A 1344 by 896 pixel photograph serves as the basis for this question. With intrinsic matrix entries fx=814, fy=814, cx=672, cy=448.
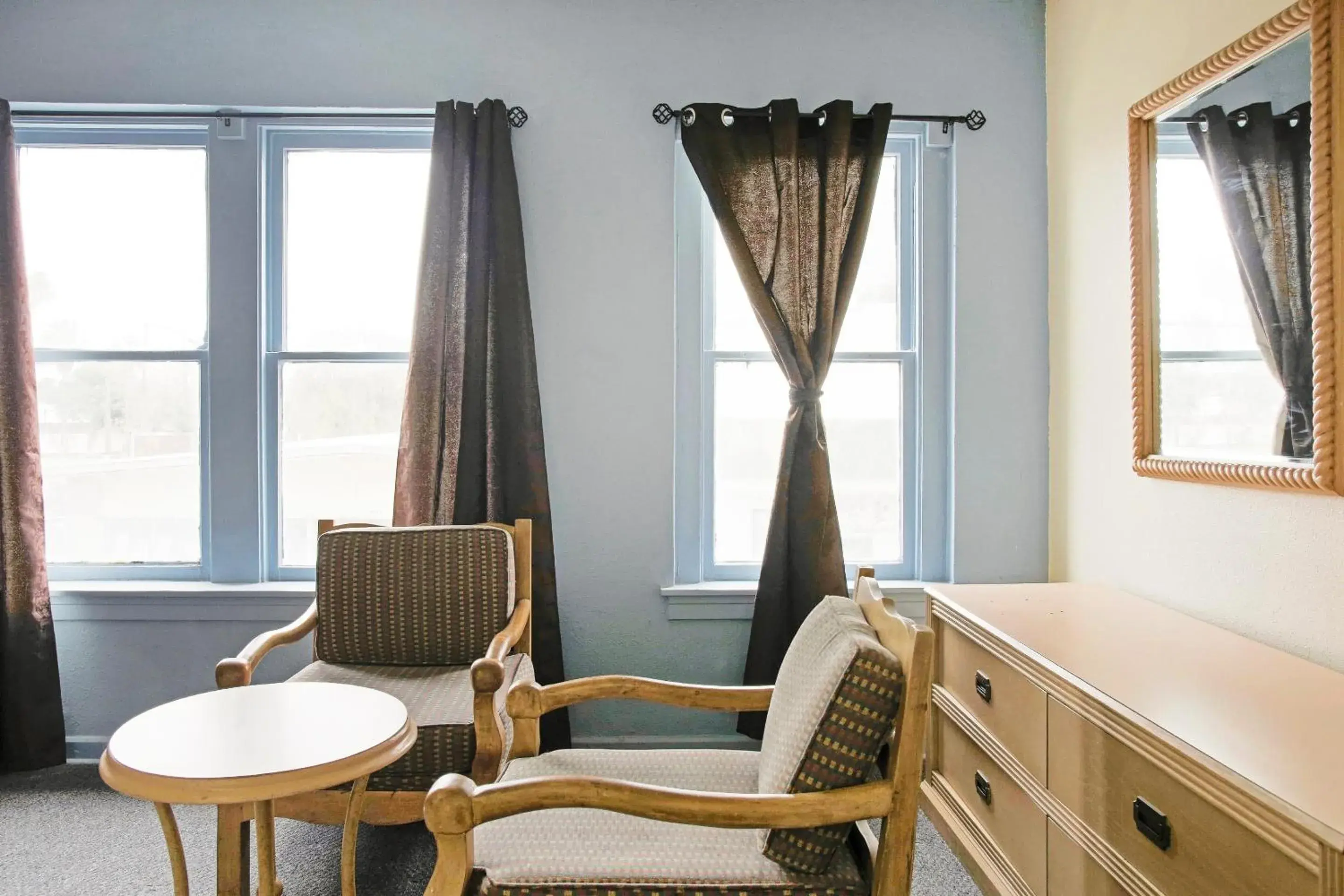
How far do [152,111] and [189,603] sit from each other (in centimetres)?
183

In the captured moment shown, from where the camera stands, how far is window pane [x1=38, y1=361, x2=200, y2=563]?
10.2 feet

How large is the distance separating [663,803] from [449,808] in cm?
36

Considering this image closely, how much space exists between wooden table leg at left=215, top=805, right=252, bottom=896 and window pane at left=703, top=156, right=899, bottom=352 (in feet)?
7.02

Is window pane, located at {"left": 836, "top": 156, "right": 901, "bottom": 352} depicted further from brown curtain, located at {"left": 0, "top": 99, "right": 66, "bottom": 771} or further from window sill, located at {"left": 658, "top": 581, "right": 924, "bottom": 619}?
Answer: brown curtain, located at {"left": 0, "top": 99, "right": 66, "bottom": 771}

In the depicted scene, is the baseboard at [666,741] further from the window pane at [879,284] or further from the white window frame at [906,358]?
the window pane at [879,284]

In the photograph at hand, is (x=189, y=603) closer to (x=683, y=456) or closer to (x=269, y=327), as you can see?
(x=269, y=327)

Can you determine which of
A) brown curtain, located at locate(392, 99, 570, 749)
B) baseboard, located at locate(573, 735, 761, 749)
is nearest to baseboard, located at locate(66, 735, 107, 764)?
brown curtain, located at locate(392, 99, 570, 749)

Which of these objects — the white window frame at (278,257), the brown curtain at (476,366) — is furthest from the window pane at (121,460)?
the brown curtain at (476,366)

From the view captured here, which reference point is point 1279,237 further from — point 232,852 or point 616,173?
point 232,852

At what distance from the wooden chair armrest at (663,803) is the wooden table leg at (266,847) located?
558 mm

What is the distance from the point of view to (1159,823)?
1.43 meters

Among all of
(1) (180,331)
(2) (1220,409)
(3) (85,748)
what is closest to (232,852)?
(3) (85,748)

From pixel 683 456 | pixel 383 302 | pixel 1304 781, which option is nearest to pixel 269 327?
pixel 383 302

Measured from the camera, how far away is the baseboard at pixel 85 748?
299cm
